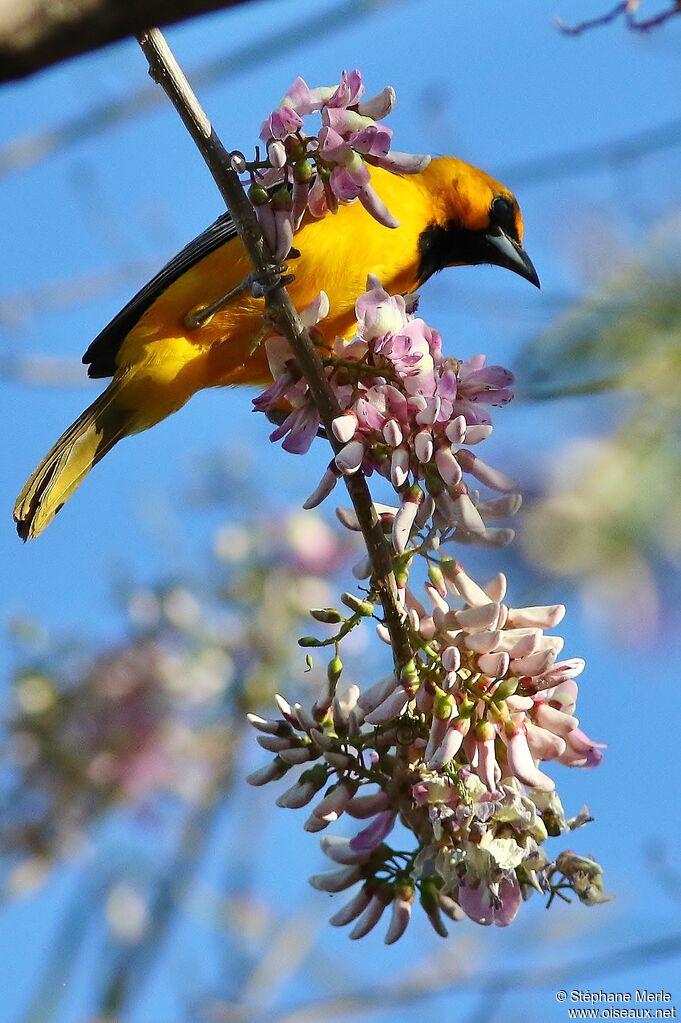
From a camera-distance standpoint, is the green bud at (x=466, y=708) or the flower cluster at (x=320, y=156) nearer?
the green bud at (x=466, y=708)

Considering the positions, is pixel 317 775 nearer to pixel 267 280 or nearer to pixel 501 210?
pixel 267 280

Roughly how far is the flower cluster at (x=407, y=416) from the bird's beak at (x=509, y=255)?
1.96m

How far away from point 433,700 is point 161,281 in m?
1.99

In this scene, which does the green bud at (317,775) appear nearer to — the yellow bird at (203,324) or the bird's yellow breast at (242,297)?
the yellow bird at (203,324)

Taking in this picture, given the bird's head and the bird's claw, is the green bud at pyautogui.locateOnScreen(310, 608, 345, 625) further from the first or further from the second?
the bird's head

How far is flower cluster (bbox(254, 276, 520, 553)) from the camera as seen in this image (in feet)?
7.59

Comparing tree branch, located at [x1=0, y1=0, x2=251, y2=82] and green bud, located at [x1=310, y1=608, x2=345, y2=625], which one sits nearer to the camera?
tree branch, located at [x1=0, y1=0, x2=251, y2=82]

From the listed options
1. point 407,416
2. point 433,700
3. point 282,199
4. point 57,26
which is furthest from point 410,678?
point 57,26

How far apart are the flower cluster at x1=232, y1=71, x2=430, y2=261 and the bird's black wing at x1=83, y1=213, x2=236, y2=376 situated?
4.09 feet

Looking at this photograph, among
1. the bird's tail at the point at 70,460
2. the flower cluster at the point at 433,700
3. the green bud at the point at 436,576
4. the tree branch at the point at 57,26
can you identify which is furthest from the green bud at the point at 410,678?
the bird's tail at the point at 70,460

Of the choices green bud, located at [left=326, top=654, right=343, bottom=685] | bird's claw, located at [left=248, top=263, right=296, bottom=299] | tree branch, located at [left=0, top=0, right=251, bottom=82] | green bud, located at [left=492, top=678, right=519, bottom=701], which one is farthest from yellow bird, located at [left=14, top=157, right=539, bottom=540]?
tree branch, located at [left=0, top=0, right=251, bottom=82]

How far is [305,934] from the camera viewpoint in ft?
16.3

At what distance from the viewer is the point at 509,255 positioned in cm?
435

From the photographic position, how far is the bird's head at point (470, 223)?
411 centimetres
